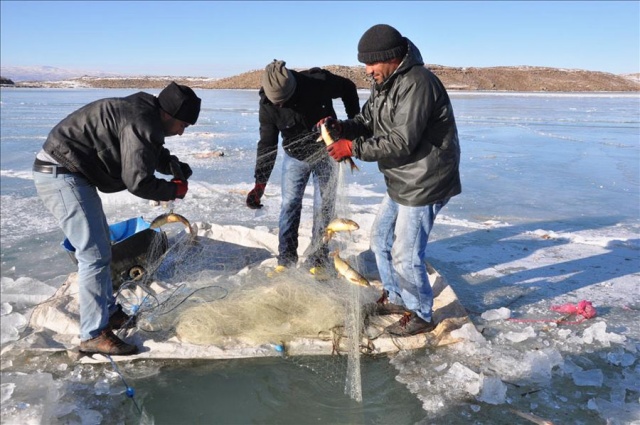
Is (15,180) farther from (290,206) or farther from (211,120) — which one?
(211,120)

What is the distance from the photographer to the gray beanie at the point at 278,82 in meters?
3.78

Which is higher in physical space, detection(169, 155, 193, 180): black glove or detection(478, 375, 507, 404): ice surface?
detection(169, 155, 193, 180): black glove

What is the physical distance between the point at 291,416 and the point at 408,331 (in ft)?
3.52

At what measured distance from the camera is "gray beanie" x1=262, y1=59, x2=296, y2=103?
3.78 metres

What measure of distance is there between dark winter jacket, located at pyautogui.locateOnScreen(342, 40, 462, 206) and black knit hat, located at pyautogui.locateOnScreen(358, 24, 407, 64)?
7 cm

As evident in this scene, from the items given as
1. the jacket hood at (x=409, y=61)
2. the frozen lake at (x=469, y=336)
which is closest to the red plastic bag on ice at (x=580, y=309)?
the frozen lake at (x=469, y=336)

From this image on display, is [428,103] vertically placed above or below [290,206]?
above

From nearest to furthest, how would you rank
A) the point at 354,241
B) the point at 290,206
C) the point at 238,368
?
1. the point at 238,368
2. the point at 290,206
3. the point at 354,241

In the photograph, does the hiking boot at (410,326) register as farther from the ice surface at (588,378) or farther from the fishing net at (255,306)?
the ice surface at (588,378)

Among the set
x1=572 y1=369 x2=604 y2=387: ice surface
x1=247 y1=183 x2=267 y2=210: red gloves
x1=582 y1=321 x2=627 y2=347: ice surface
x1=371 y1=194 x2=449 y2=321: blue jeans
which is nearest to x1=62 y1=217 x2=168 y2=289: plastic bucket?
x1=247 y1=183 x2=267 y2=210: red gloves

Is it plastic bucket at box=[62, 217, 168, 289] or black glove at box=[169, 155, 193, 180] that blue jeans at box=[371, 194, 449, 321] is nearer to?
black glove at box=[169, 155, 193, 180]

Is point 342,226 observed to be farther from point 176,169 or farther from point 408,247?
point 176,169

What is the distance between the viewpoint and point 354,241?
4.99 metres

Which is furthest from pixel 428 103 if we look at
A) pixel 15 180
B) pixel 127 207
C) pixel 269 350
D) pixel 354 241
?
pixel 15 180
